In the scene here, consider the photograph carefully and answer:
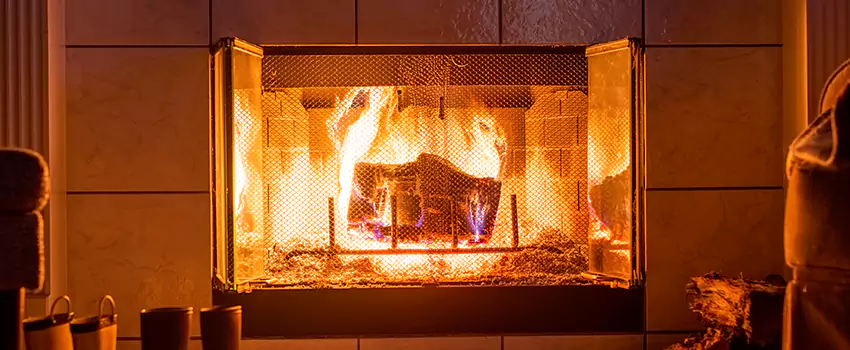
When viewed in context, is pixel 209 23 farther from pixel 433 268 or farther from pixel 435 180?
pixel 433 268

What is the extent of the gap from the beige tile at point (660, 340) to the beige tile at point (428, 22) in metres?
0.87

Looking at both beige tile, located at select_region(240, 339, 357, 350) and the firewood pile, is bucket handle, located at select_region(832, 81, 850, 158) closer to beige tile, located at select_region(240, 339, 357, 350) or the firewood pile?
the firewood pile

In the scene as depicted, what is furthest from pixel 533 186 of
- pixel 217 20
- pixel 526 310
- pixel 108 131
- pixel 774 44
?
pixel 108 131

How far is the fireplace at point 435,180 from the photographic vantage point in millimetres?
1967

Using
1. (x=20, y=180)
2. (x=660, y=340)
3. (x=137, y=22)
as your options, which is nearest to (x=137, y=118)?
(x=137, y=22)

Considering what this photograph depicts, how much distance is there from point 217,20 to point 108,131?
1.29 feet

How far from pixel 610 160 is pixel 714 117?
293mm

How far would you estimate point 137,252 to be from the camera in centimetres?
194

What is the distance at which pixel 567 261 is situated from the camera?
1996 mm

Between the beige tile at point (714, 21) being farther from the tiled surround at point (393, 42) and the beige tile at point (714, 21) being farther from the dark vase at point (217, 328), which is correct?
the dark vase at point (217, 328)

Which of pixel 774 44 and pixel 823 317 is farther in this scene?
pixel 774 44

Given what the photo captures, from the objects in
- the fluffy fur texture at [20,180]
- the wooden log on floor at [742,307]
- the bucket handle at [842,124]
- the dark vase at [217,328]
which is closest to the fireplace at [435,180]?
the wooden log on floor at [742,307]

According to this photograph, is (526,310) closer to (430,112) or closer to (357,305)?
(357,305)

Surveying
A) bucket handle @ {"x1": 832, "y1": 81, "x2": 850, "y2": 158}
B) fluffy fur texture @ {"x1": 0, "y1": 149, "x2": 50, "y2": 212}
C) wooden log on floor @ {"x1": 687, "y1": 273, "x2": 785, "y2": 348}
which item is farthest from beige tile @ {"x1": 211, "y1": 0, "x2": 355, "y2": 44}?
bucket handle @ {"x1": 832, "y1": 81, "x2": 850, "y2": 158}
